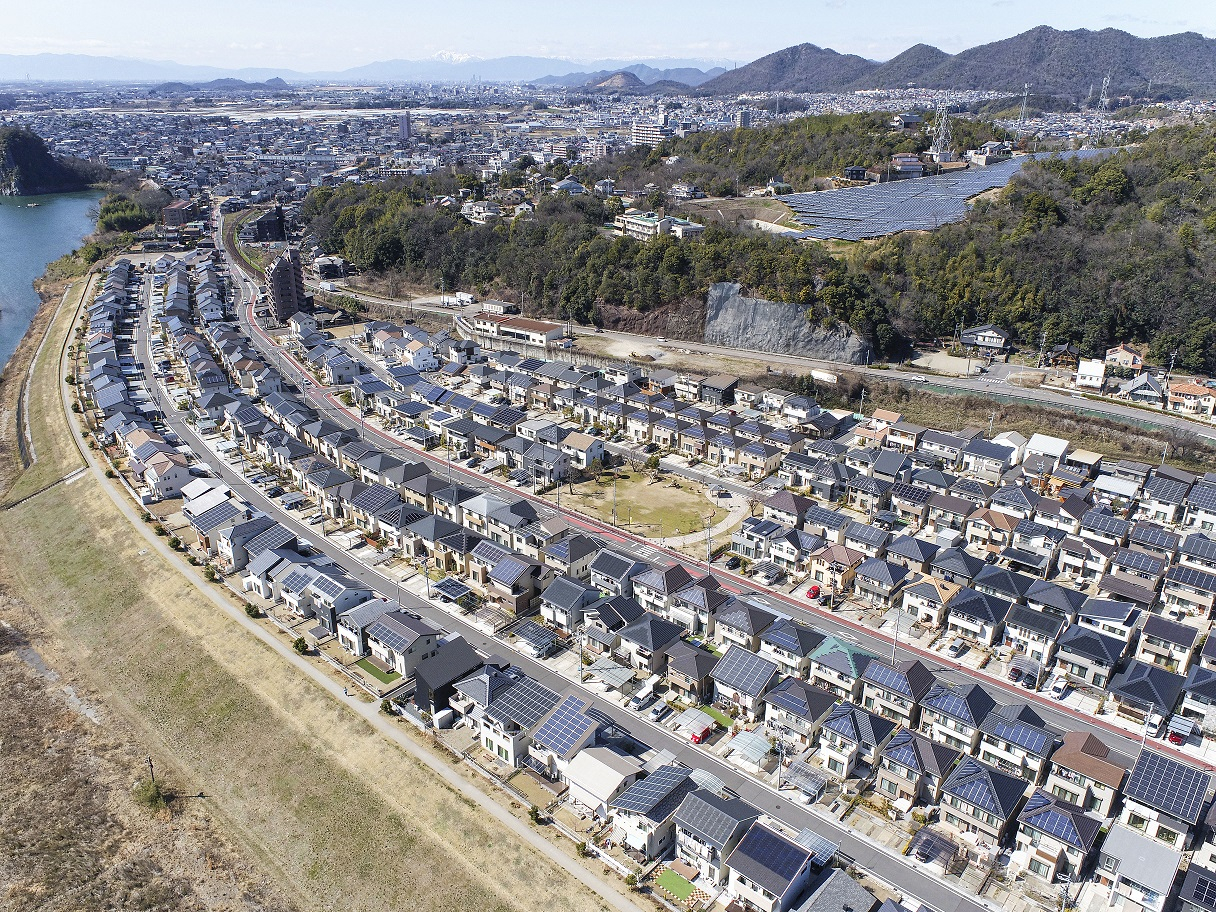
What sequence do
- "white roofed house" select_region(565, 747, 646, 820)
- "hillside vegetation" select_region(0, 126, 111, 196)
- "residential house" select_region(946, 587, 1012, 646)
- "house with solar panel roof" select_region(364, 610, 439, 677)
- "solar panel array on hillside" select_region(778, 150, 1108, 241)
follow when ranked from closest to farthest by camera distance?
1. "white roofed house" select_region(565, 747, 646, 820)
2. "house with solar panel roof" select_region(364, 610, 439, 677)
3. "residential house" select_region(946, 587, 1012, 646)
4. "solar panel array on hillside" select_region(778, 150, 1108, 241)
5. "hillside vegetation" select_region(0, 126, 111, 196)

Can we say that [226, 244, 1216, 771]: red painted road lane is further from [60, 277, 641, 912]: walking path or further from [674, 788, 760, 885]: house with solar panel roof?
[60, 277, 641, 912]: walking path

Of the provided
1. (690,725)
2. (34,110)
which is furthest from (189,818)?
(34,110)

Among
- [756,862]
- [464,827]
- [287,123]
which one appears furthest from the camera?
[287,123]

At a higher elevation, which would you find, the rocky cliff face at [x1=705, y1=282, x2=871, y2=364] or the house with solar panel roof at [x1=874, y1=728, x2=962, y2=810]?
the rocky cliff face at [x1=705, y1=282, x2=871, y2=364]

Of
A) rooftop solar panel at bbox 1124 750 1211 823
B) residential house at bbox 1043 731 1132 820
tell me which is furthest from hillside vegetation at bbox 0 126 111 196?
rooftop solar panel at bbox 1124 750 1211 823

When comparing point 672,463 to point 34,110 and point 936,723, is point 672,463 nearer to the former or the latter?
point 936,723

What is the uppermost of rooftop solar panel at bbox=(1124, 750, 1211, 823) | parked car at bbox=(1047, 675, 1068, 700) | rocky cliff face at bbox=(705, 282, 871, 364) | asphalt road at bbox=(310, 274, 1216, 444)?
rocky cliff face at bbox=(705, 282, 871, 364)

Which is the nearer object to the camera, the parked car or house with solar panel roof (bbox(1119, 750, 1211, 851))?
house with solar panel roof (bbox(1119, 750, 1211, 851))

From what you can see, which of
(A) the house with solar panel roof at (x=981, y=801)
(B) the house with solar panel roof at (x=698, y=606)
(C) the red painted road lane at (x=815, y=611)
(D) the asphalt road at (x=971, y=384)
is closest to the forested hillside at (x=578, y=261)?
(D) the asphalt road at (x=971, y=384)
